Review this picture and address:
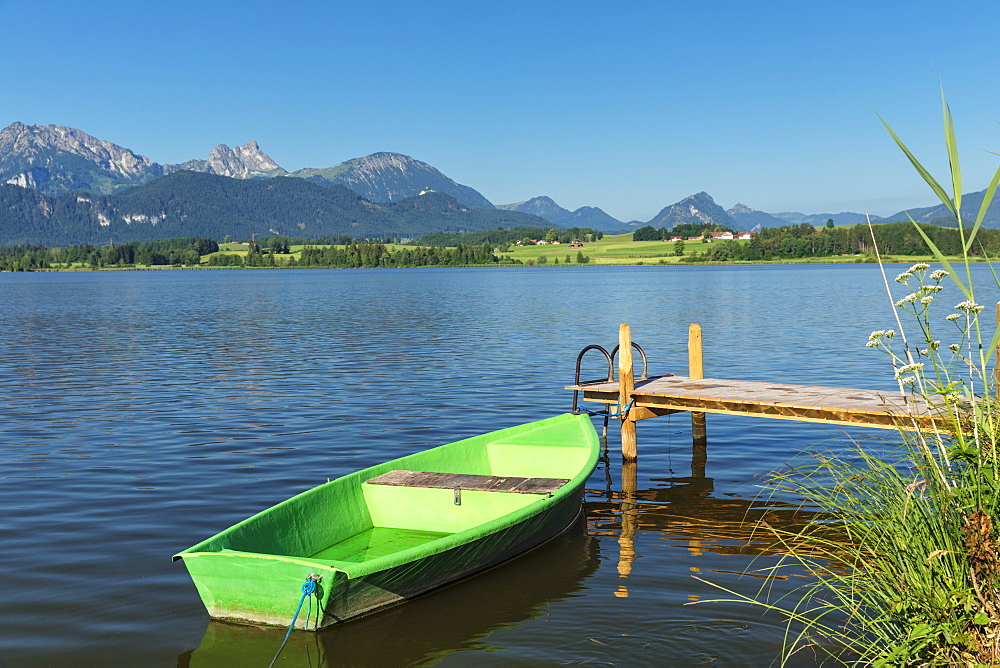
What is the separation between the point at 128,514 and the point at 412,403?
35.2 feet

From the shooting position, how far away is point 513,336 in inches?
1602

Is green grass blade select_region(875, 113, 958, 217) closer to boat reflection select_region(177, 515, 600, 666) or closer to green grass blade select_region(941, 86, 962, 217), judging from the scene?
green grass blade select_region(941, 86, 962, 217)

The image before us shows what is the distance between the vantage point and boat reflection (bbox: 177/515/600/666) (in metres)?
8.06

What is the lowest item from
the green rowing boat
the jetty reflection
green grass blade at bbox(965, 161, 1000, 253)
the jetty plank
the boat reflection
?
the jetty reflection

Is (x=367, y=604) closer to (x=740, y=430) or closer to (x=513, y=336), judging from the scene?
(x=740, y=430)

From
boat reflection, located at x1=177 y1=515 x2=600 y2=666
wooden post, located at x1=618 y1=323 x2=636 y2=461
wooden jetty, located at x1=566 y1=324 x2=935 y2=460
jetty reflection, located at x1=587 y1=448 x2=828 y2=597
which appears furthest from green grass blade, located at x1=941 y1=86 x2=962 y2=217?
wooden post, located at x1=618 y1=323 x2=636 y2=461

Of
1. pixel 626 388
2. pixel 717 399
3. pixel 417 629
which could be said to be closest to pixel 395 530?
pixel 417 629

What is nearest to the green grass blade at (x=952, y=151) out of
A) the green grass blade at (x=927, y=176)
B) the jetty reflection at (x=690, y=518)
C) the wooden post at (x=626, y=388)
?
the green grass blade at (x=927, y=176)

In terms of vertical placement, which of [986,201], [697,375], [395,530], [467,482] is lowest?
[395,530]

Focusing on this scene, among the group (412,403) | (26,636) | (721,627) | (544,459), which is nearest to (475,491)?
(544,459)

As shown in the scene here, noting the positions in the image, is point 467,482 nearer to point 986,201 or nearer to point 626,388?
point 626,388

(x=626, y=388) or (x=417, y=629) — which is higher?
(x=626, y=388)

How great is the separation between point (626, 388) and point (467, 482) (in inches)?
213

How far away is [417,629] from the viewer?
8.66 meters
